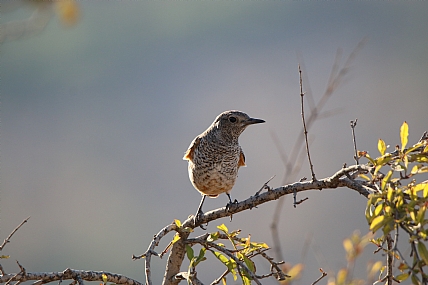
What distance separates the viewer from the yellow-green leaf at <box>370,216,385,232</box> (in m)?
2.10

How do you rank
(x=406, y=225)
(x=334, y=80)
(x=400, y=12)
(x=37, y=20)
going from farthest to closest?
(x=400, y=12)
(x=334, y=80)
(x=37, y=20)
(x=406, y=225)

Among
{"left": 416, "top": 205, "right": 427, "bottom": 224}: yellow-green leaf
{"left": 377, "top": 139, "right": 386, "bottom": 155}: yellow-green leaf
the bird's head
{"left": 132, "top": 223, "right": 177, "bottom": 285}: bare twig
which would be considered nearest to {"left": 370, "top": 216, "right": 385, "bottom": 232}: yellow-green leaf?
{"left": 416, "top": 205, "right": 427, "bottom": 224}: yellow-green leaf

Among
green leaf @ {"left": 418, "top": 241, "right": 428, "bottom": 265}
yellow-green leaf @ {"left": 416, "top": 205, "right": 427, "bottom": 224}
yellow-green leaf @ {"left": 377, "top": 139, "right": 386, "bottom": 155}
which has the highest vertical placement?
yellow-green leaf @ {"left": 377, "top": 139, "right": 386, "bottom": 155}

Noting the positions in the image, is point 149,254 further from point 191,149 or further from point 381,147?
point 191,149

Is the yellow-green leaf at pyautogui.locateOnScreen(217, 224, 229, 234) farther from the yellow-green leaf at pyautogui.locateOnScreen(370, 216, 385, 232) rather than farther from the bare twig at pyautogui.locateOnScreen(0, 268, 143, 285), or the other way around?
the yellow-green leaf at pyautogui.locateOnScreen(370, 216, 385, 232)

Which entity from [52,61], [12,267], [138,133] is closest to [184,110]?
[138,133]

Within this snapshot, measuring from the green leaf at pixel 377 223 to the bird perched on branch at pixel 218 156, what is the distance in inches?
106

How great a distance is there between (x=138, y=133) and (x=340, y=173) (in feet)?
241

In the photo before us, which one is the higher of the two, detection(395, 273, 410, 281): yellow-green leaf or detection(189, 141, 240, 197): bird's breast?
detection(189, 141, 240, 197): bird's breast

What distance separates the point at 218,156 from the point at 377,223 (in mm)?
2934

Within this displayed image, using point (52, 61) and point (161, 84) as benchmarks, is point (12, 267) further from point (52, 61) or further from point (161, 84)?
point (52, 61)

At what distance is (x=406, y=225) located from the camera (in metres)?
2.12

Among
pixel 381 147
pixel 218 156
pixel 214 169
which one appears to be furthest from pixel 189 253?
pixel 218 156

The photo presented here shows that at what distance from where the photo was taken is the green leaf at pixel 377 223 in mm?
2096
